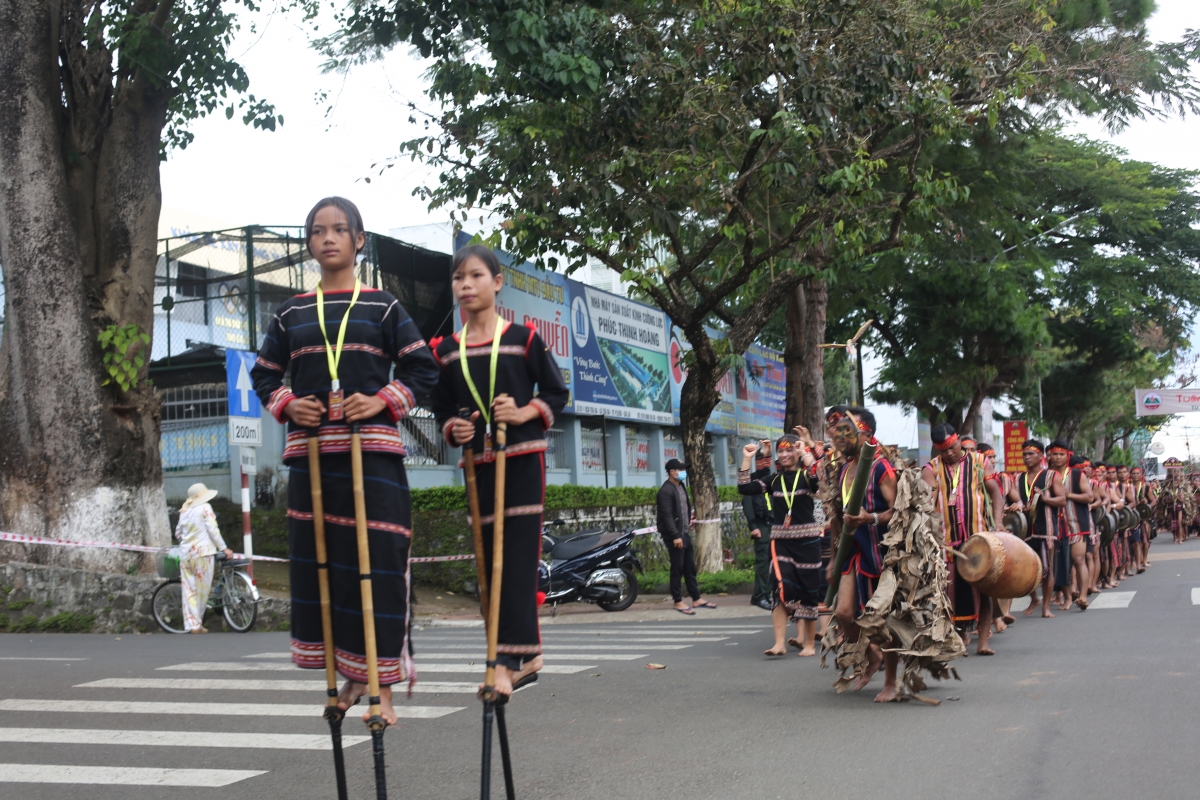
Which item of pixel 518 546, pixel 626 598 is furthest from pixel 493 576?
pixel 626 598

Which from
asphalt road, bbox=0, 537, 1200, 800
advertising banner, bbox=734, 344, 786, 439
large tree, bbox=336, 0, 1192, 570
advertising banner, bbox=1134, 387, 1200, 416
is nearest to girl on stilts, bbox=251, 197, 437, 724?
asphalt road, bbox=0, 537, 1200, 800

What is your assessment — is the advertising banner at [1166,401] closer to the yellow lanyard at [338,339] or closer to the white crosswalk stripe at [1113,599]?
the white crosswalk stripe at [1113,599]

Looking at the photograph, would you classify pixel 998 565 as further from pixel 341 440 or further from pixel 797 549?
pixel 341 440

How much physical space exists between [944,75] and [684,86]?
367 cm

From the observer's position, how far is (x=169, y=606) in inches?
534

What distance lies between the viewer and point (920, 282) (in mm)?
30625

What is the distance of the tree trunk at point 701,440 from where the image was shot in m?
18.0

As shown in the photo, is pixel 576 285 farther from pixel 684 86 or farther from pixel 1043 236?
pixel 1043 236

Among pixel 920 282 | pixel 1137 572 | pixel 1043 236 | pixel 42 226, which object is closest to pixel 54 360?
pixel 42 226

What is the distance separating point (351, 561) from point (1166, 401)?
189 ft

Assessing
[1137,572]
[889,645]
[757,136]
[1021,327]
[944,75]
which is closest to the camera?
[889,645]

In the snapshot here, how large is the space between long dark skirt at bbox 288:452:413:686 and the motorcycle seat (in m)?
11.6

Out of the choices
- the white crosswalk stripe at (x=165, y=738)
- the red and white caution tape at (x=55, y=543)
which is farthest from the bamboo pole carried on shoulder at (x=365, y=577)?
the red and white caution tape at (x=55, y=543)

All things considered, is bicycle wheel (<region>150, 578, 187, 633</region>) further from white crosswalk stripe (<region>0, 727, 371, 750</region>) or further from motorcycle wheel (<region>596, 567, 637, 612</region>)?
white crosswalk stripe (<region>0, 727, 371, 750</region>)
